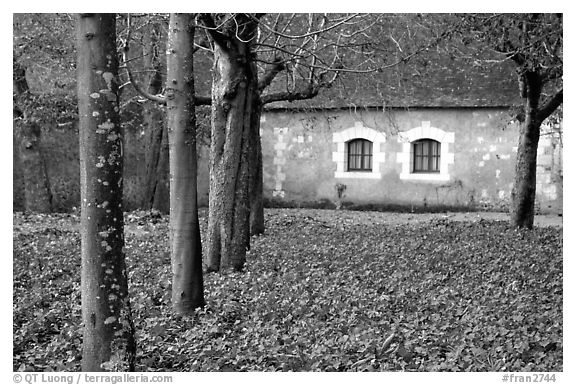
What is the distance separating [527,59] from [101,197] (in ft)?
33.0

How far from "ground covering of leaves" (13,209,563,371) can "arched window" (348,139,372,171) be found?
898 centimetres

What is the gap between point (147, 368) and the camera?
19.8 ft

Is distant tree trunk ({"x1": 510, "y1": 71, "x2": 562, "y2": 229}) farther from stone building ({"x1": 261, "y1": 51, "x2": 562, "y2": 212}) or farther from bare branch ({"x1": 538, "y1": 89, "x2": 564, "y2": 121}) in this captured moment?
stone building ({"x1": 261, "y1": 51, "x2": 562, "y2": 212})

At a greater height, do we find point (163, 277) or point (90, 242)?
point (90, 242)

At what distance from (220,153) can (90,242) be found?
5.34 m

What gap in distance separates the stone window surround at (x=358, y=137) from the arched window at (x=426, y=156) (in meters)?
0.94

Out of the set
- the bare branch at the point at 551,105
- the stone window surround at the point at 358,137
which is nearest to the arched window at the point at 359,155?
the stone window surround at the point at 358,137

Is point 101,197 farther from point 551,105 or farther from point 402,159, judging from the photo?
point 402,159

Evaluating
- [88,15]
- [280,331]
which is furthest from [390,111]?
[88,15]

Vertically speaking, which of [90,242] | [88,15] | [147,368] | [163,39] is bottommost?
[147,368]

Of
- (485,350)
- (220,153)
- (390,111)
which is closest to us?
(485,350)

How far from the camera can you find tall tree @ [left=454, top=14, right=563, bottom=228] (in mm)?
11422

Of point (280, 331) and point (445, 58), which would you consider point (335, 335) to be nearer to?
point (280, 331)

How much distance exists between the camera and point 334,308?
25.7 ft
